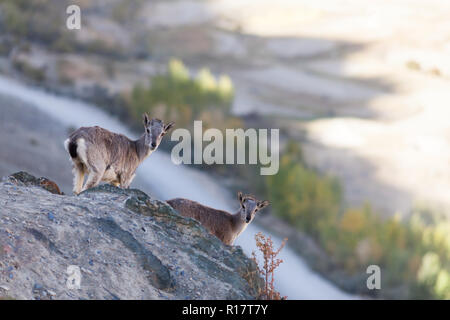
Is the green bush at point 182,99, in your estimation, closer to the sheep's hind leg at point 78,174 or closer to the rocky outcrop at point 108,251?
the sheep's hind leg at point 78,174

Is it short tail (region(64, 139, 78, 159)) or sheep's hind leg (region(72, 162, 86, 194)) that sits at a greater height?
short tail (region(64, 139, 78, 159))

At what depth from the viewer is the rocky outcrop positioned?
10102mm

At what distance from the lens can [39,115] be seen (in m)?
44.0

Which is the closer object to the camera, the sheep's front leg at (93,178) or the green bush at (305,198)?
the sheep's front leg at (93,178)

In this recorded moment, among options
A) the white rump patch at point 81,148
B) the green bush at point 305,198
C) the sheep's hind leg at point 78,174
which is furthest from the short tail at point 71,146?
the green bush at point 305,198

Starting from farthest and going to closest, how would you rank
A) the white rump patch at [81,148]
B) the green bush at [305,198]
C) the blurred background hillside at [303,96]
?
the green bush at [305,198] → the blurred background hillside at [303,96] → the white rump patch at [81,148]

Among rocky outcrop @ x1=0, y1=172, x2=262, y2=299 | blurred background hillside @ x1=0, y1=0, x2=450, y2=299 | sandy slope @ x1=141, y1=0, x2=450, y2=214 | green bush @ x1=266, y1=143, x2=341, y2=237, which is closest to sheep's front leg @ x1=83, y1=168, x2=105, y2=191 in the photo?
rocky outcrop @ x1=0, y1=172, x2=262, y2=299

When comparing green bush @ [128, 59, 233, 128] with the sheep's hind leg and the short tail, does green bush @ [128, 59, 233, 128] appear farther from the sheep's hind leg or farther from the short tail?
the short tail

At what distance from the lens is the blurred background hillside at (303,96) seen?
36.8 metres

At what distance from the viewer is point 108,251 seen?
11.1 meters

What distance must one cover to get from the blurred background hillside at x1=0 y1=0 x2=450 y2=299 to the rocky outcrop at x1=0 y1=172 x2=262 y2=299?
824 inches

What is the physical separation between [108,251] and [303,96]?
172ft

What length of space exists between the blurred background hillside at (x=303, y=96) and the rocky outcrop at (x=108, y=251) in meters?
20.9
